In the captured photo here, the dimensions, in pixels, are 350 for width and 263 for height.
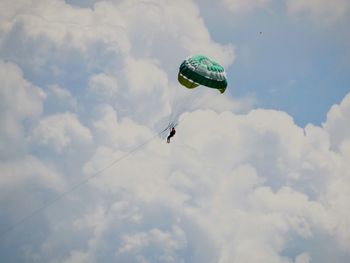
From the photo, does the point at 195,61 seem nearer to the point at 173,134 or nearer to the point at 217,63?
the point at 217,63

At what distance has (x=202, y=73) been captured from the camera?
4668 inches

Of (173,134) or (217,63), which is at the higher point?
(217,63)

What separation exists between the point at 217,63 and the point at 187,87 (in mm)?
6084

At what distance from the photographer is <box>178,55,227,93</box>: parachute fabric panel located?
4670 inches

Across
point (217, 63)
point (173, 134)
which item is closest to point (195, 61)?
point (217, 63)

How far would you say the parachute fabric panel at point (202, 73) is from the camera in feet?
389

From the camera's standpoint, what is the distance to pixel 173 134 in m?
120

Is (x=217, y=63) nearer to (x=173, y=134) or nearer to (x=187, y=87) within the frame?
(x=187, y=87)

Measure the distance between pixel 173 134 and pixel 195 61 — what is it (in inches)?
469

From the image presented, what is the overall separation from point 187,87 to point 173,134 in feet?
27.1

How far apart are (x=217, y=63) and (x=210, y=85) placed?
5.11m

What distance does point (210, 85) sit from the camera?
119062mm

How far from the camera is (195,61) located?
120 m

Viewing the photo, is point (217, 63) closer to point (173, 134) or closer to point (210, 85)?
point (210, 85)
